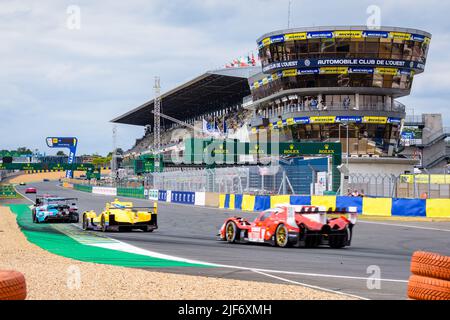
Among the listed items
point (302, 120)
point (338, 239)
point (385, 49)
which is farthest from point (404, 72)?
point (338, 239)

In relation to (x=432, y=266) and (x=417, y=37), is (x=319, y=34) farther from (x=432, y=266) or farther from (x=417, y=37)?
(x=432, y=266)

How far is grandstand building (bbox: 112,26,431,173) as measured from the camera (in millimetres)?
63406

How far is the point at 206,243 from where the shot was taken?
61.3ft

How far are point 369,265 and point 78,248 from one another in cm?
708

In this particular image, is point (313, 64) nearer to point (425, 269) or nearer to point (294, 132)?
point (294, 132)

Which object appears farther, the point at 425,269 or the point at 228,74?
the point at 228,74

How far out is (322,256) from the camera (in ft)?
50.3

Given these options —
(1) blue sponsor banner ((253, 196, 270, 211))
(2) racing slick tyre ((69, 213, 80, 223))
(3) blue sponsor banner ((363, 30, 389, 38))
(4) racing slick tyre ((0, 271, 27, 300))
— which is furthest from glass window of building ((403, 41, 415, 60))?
(4) racing slick tyre ((0, 271, 27, 300))

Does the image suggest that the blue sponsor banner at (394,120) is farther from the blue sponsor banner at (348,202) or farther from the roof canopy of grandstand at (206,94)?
the blue sponsor banner at (348,202)

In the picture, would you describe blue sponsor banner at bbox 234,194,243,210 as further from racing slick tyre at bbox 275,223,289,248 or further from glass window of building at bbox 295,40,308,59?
glass window of building at bbox 295,40,308,59

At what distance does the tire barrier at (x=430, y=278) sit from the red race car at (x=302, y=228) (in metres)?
8.66

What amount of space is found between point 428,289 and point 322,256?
7.47 m
